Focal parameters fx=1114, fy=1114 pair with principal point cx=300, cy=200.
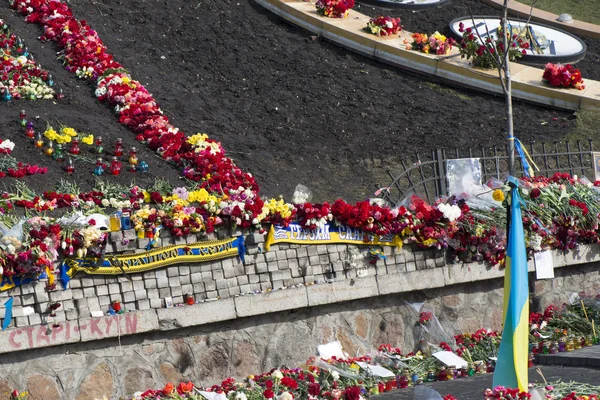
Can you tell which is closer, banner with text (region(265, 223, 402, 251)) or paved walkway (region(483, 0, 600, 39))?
banner with text (region(265, 223, 402, 251))

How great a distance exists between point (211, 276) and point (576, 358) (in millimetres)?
3572

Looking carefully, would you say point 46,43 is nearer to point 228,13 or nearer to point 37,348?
point 228,13

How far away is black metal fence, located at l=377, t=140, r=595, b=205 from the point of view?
1256 centimetres

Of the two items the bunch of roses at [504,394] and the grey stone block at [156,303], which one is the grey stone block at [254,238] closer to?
the grey stone block at [156,303]

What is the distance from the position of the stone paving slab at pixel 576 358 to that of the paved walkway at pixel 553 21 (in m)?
10.0

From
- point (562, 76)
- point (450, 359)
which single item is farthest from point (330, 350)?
point (562, 76)

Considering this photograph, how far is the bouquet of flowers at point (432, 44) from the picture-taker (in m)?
17.8

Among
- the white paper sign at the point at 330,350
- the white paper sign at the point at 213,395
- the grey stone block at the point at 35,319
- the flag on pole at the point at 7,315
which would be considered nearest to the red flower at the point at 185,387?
the white paper sign at the point at 213,395

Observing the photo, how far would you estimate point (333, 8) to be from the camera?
18.6 meters

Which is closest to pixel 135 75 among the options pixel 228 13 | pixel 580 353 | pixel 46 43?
Result: pixel 46 43

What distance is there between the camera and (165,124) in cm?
1447

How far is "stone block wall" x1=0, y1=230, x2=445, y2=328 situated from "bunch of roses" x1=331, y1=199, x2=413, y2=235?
23cm

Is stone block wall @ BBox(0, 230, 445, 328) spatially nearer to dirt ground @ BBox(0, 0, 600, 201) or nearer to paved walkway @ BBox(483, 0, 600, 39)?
dirt ground @ BBox(0, 0, 600, 201)

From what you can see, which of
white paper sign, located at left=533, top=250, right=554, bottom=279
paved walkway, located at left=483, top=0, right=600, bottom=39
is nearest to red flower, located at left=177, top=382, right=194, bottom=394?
white paper sign, located at left=533, top=250, right=554, bottom=279
